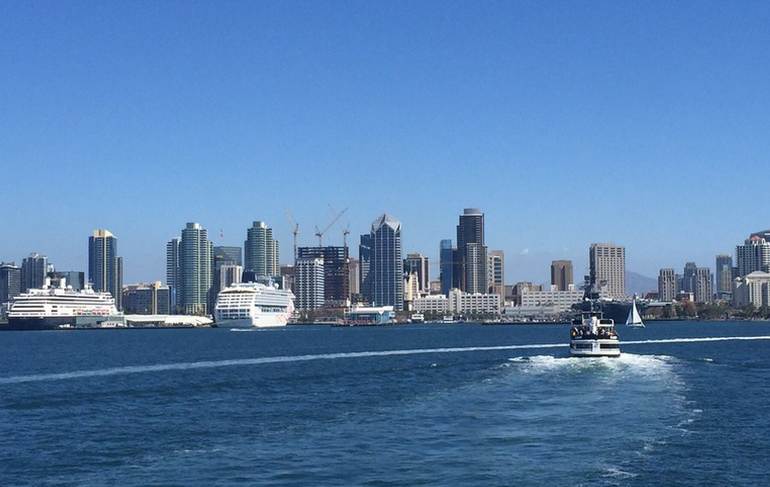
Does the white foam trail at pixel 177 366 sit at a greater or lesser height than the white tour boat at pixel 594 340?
lesser

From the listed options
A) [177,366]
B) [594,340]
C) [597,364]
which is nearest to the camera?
[597,364]

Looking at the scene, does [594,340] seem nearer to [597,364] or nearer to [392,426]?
[597,364]

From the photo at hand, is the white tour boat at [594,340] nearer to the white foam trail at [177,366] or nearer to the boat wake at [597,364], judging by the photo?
the boat wake at [597,364]

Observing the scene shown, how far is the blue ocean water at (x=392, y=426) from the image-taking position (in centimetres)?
3897

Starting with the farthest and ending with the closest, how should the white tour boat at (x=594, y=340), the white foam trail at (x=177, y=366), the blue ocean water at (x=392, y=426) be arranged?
the white tour boat at (x=594, y=340) < the white foam trail at (x=177, y=366) < the blue ocean water at (x=392, y=426)

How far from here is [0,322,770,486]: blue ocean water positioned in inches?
1534

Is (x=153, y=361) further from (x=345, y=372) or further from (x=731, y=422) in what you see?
(x=731, y=422)

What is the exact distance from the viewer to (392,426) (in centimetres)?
5056

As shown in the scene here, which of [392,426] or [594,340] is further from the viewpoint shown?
[594,340]

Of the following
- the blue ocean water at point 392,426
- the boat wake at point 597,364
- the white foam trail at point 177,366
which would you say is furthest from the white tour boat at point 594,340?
the white foam trail at point 177,366

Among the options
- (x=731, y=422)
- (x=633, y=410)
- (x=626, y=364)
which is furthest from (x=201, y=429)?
(x=626, y=364)

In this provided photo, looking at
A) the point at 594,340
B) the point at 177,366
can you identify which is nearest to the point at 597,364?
the point at 594,340

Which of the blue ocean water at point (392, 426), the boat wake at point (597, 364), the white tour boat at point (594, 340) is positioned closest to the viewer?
the blue ocean water at point (392, 426)

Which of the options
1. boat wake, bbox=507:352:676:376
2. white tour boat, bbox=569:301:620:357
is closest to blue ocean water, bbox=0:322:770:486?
boat wake, bbox=507:352:676:376
